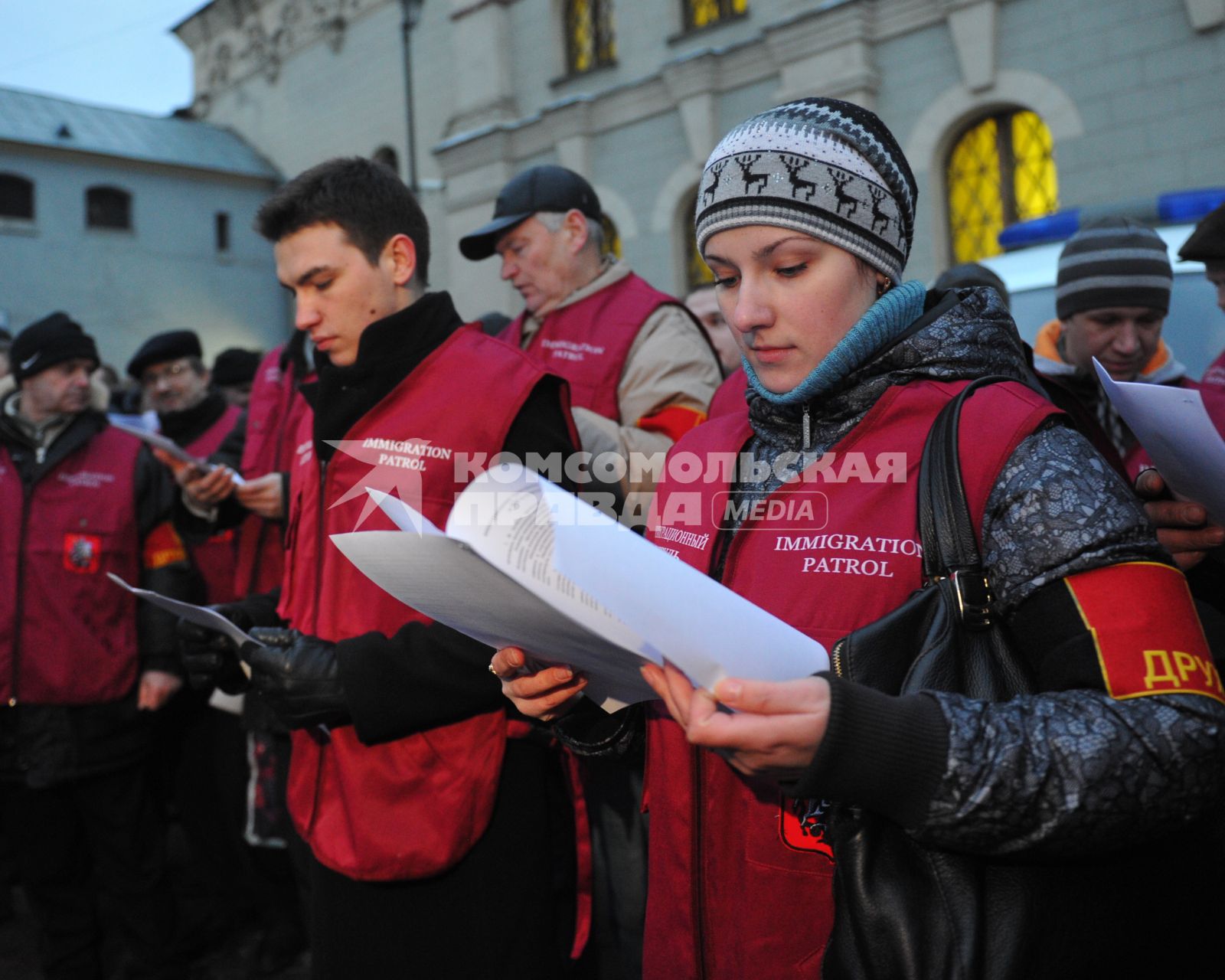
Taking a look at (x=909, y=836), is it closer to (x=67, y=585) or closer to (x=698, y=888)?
(x=698, y=888)

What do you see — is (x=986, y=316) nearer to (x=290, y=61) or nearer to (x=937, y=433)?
(x=937, y=433)

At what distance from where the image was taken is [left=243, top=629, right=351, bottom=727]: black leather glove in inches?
87.8

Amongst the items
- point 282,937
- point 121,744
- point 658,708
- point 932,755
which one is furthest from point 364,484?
point 282,937

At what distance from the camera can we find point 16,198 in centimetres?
2208

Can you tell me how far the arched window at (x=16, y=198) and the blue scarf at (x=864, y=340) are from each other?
24544mm

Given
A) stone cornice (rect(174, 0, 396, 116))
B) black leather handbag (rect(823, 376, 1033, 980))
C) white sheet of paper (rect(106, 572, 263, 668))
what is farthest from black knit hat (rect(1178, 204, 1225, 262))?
stone cornice (rect(174, 0, 396, 116))

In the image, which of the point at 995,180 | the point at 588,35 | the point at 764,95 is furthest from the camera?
the point at 588,35

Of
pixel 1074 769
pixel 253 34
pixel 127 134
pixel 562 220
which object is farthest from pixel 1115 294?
pixel 127 134

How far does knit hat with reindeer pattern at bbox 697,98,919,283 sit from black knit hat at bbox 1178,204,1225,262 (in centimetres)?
175

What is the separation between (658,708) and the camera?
1678 mm

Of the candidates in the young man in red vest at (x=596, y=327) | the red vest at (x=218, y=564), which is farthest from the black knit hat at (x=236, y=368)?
the young man in red vest at (x=596, y=327)

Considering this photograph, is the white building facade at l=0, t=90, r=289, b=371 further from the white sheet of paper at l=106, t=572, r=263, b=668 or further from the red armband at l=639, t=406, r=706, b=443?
the white sheet of paper at l=106, t=572, r=263, b=668

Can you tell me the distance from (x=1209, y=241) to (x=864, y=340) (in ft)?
6.41

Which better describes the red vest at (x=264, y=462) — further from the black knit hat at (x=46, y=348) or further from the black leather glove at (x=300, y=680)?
the black leather glove at (x=300, y=680)
